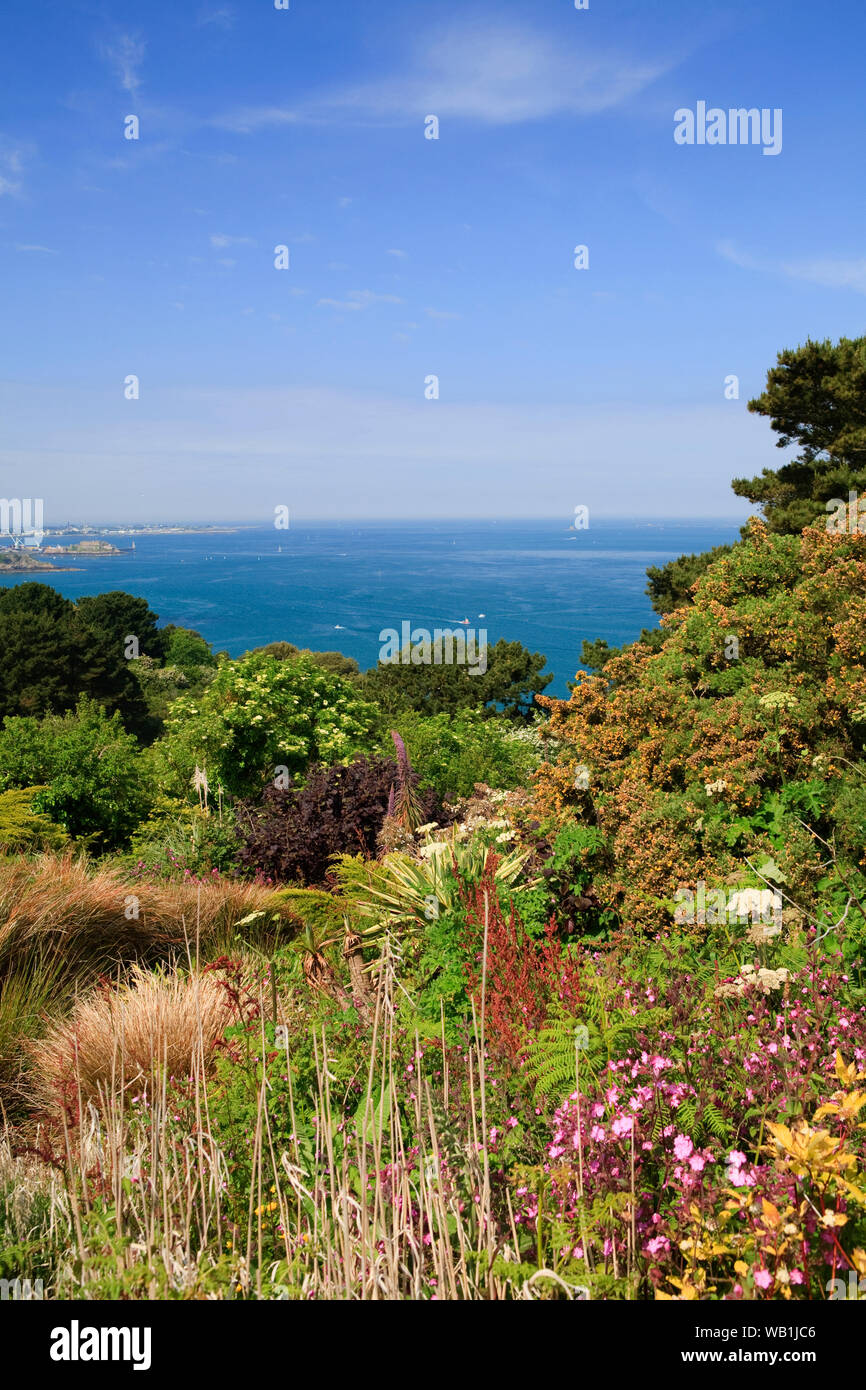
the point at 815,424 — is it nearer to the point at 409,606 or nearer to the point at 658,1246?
the point at 658,1246

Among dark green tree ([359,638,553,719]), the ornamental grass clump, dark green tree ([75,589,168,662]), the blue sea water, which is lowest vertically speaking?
the ornamental grass clump

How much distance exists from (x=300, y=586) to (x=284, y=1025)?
199 meters

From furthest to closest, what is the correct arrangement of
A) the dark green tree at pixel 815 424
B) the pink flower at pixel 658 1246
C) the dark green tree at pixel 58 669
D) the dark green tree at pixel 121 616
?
1. the dark green tree at pixel 121 616
2. the dark green tree at pixel 58 669
3. the dark green tree at pixel 815 424
4. the pink flower at pixel 658 1246

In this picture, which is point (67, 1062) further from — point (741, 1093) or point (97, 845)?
point (97, 845)

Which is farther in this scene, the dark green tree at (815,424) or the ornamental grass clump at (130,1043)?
the dark green tree at (815,424)

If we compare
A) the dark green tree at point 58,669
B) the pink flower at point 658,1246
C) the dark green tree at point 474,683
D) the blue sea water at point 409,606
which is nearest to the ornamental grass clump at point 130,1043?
the pink flower at point 658,1246

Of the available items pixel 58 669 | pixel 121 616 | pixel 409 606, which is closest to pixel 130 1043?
pixel 58 669

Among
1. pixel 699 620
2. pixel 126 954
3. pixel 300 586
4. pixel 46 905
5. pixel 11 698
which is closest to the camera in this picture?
pixel 46 905

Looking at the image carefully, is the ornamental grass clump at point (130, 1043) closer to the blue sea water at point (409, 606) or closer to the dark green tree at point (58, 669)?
the dark green tree at point (58, 669)

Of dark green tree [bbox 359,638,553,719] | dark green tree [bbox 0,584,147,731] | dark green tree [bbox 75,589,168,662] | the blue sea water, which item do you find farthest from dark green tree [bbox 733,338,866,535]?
the blue sea water

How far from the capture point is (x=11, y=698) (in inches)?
1684

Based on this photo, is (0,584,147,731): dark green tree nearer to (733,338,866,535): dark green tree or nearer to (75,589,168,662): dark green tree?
(75,589,168,662): dark green tree

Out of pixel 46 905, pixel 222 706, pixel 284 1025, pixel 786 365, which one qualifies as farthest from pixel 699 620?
pixel 786 365

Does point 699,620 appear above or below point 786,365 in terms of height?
below
